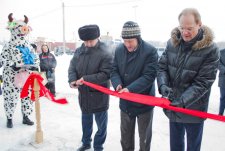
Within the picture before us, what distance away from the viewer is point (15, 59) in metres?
4.21

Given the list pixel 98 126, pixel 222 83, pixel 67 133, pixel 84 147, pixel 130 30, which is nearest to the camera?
pixel 130 30

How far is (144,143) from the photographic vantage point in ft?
9.38

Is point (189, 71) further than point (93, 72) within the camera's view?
No

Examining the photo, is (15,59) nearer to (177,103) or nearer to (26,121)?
(26,121)

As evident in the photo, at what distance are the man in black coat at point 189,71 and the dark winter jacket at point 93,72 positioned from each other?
88 cm

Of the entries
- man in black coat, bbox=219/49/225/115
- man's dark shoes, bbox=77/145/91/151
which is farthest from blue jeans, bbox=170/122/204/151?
man in black coat, bbox=219/49/225/115

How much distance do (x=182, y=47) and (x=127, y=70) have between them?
27.9 inches

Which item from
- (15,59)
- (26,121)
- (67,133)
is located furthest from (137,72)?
(26,121)

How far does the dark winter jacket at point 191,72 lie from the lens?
2.17m

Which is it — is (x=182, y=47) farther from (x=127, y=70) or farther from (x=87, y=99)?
(x=87, y=99)

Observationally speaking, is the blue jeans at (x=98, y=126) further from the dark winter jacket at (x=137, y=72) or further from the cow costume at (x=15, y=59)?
the cow costume at (x=15, y=59)

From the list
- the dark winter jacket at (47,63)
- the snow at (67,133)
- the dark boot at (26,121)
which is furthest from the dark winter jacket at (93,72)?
the dark winter jacket at (47,63)

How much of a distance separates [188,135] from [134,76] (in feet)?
2.74

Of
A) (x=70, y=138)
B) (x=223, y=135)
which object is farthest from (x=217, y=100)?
(x=70, y=138)
